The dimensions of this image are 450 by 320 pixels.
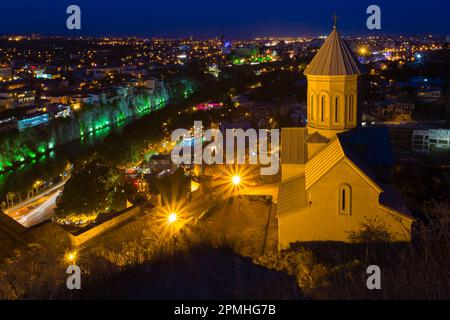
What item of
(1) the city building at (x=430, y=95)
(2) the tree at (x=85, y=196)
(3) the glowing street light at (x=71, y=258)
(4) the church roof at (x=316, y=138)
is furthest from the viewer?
(1) the city building at (x=430, y=95)

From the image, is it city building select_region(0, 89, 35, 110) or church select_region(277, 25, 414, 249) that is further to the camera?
city building select_region(0, 89, 35, 110)

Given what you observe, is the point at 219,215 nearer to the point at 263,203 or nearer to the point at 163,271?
the point at 263,203

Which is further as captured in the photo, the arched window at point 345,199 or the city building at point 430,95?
the city building at point 430,95

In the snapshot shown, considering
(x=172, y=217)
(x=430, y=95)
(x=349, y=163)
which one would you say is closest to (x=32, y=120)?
(x=172, y=217)

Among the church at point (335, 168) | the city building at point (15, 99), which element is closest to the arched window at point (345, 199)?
the church at point (335, 168)

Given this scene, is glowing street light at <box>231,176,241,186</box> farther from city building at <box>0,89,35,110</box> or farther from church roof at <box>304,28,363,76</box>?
city building at <box>0,89,35,110</box>

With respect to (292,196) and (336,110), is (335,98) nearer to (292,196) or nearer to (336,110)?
(336,110)

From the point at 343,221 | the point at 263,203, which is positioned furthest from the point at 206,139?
the point at 343,221

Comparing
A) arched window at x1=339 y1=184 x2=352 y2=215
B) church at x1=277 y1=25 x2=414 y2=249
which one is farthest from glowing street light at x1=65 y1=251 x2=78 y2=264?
arched window at x1=339 y1=184 x2=352 y2=215

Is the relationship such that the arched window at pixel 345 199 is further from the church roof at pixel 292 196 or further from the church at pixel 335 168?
the church roof at pixel 292 196
